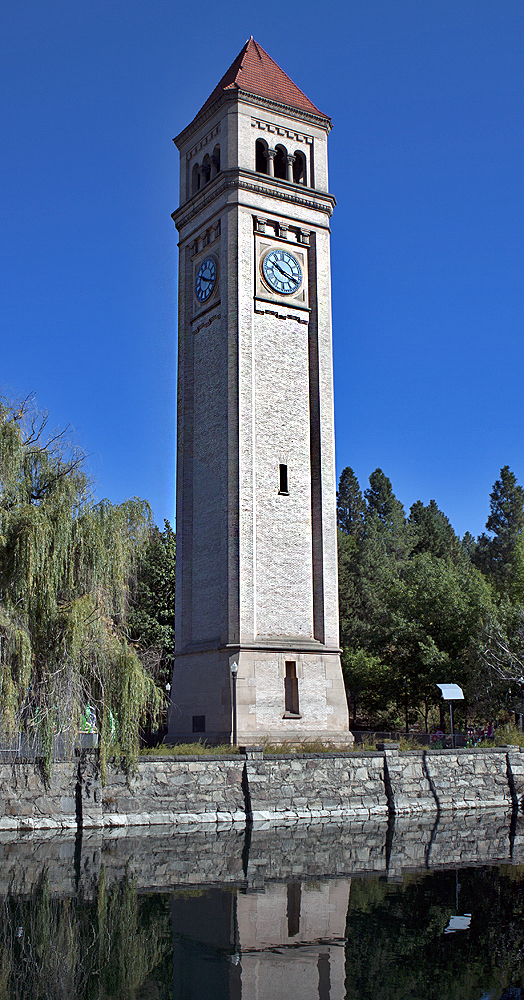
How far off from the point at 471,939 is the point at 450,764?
52.1ft

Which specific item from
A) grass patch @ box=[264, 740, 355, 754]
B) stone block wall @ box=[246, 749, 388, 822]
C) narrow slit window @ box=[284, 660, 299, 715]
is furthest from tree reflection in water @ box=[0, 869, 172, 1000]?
narrow slit window @ box=[284, 660, 299, 715]

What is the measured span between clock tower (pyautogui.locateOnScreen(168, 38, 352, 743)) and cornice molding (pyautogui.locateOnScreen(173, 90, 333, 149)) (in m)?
0.06

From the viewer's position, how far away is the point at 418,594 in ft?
157

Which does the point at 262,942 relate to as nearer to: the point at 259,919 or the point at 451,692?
the point at 259,919

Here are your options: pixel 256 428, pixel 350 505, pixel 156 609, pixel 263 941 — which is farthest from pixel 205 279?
pixel 350 505

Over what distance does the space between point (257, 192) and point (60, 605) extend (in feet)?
71.1

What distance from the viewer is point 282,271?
119 ft

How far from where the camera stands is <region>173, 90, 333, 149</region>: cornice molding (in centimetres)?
3666

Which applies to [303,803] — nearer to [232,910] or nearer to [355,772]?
[355,772]

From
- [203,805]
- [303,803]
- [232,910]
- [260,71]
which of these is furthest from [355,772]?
[260,71]

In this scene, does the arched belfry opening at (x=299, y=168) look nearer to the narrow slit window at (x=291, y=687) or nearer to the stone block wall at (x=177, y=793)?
the narrow slit window at (x=291, y=687)

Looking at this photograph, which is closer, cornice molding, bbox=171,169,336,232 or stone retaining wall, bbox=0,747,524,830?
stone retaining wall, bbox=0,747,524,830

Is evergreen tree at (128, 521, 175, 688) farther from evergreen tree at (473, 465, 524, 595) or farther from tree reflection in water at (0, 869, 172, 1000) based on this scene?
evergreen tree at (473, 465, 524, 595)

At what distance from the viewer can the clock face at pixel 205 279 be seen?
36625mm
